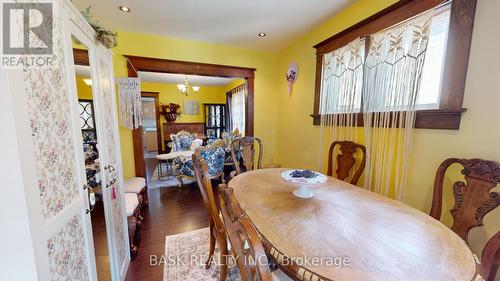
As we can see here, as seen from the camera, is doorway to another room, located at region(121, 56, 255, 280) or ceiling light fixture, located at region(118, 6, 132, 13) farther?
doorway to another room, located at region(121, 56, 255, 280)

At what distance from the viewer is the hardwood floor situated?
173cm

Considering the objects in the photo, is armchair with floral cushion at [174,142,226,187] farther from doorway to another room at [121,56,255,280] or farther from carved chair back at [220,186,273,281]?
carved chair back at [220,186,273,281]

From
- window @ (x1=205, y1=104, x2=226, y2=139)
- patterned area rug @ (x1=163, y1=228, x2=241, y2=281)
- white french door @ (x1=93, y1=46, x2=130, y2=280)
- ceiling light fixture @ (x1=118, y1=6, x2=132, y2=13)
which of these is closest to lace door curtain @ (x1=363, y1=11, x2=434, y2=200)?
patterned area rug @ (x1=163, y1=228, x2=241, y2=281)

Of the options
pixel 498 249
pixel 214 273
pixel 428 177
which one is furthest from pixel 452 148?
pixel 214 273

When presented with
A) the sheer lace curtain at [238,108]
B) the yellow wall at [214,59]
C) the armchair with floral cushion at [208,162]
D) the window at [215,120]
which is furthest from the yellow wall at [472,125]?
the window at [215,120]

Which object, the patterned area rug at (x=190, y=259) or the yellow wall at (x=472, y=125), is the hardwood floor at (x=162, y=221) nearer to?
the patterned area rug at (x=190, y=259)

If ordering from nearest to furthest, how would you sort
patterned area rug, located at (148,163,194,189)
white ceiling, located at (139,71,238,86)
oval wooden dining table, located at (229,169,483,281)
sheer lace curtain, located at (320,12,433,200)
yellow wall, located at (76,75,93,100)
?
oval wooden dining table, located at (229,169,483,281), yellow wall, located at (76,75,93,100), sheer lace curtain, located at (320,12,433,200), patterned area rug, located at (148,163,194,189), white ceiling, located at (139,71,238,86)

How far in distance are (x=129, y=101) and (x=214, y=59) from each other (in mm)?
1475

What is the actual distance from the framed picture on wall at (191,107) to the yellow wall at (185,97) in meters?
0.08

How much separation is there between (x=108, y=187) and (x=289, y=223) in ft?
4.22

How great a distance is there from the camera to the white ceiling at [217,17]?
80.9 inches

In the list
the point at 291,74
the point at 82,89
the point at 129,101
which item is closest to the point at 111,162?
the point at 82,89

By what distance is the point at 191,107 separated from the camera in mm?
7070

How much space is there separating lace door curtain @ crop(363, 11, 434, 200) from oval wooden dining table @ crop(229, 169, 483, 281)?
57cm
